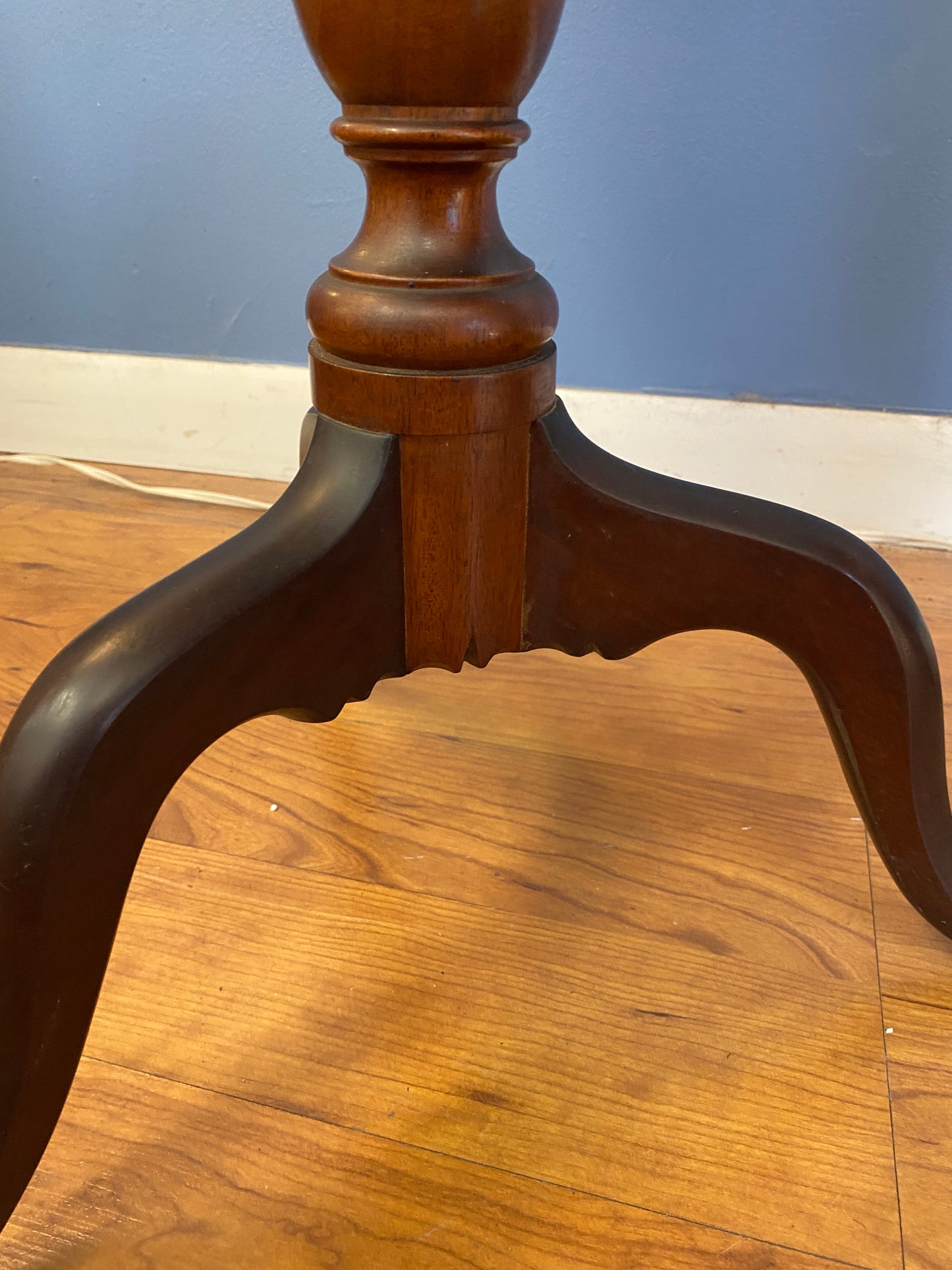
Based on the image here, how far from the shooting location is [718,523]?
0.55 meters

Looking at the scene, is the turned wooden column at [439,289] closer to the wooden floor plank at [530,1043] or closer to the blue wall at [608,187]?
the wooden floor plank at [530,1043]

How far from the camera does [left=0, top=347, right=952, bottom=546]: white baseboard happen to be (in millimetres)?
1087

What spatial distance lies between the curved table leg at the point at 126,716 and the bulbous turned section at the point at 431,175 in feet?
0.19

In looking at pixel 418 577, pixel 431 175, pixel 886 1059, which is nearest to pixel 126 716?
pixel 418 577

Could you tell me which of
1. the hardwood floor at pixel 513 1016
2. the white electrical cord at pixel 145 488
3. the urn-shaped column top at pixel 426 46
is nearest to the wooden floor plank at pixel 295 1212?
the hardwood floor at pixel 513 1016

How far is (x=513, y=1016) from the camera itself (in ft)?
1.91

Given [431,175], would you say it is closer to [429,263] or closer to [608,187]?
[429,263]

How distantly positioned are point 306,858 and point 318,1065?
165mm

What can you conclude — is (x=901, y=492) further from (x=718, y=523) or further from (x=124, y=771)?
(x=124, y=771)

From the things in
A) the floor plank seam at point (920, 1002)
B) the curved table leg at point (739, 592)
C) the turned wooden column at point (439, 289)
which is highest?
the turned wooden column at point (439, 289)

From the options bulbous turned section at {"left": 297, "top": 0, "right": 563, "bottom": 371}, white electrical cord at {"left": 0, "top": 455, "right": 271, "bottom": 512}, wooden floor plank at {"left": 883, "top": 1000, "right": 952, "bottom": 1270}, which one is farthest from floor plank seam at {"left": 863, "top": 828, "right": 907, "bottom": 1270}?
white electrical cord at {"left": 0, "top": 455, "right": 271, "bottom": 512}

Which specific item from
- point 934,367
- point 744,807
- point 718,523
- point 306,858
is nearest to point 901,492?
point 934,367

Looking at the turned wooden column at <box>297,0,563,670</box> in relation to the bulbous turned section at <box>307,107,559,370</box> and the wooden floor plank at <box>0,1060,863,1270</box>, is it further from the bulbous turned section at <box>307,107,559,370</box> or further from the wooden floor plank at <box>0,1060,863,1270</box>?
the wooden floor plank at <box>0,1060,863,1270</box>

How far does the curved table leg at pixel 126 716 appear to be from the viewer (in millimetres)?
412
